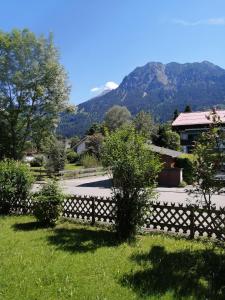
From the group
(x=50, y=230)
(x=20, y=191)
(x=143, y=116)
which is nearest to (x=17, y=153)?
(x=20, y=191)

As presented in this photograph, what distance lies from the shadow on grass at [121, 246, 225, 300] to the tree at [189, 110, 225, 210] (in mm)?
1319

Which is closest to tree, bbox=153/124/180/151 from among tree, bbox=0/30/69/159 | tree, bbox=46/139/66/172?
tree, bbox=46/139/66/172

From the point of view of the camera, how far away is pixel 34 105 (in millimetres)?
38719

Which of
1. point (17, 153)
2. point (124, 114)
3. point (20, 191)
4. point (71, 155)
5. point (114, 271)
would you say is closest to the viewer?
point (114, 271)

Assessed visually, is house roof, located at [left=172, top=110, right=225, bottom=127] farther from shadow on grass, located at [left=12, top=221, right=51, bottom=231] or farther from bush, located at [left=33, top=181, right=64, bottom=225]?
shadow on grass, located at [left=12, top=221, right=51, bottom=231]

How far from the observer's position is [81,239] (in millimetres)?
11023

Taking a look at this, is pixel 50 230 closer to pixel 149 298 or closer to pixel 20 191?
pixel 20 191

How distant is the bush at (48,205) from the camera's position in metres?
13.2

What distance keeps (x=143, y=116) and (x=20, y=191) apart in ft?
259

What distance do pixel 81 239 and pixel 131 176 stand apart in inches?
90.4

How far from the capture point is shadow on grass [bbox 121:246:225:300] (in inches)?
275

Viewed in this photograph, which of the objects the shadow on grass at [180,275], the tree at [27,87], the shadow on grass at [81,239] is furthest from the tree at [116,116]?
the shadow on grass at [180,275]

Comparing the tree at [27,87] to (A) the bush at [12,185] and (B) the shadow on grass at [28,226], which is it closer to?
(A) the bush at [12,185]

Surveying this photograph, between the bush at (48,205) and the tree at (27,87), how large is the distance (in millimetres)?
25265
